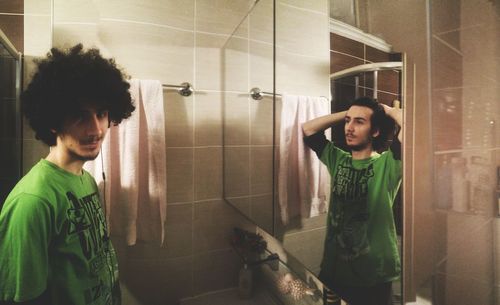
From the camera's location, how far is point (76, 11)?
1.02 metres

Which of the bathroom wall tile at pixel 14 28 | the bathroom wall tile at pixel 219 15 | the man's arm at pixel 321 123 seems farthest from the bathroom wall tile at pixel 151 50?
the man's arm at pixel 321 123

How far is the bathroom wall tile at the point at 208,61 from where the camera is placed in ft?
4.05

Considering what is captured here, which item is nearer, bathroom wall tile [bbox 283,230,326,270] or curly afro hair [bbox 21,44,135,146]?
bathroom wall tile [bbox 283,230,326,270]

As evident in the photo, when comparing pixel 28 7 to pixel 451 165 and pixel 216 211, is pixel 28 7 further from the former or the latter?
pixel 451 165

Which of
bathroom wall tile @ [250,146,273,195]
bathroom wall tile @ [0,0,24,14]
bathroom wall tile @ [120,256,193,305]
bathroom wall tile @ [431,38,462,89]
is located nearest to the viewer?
bathroom wall tile @ [431,38,462,89]

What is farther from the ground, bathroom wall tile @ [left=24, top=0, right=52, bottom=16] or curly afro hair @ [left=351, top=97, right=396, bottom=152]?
bathroom wall tile @ [left=24, top=0, right=52, bottom=16]

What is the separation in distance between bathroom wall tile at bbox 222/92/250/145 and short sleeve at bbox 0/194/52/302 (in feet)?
2.42

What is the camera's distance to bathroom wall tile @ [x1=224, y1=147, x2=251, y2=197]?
104 centimetres

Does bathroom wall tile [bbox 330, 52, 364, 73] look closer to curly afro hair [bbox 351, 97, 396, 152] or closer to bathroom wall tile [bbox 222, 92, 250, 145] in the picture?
curly afro hair [bbox 351, 97, 396, 152]

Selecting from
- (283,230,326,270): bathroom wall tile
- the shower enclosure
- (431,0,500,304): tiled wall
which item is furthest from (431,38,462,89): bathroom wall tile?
the shower enclosure

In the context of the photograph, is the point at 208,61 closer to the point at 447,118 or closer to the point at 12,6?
the point at 12,6

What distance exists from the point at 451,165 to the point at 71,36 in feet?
4.67

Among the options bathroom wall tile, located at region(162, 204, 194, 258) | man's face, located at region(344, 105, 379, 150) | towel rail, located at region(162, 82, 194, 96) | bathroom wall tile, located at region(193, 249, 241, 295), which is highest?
towel rail, located at region(162, 82, 194, 96)

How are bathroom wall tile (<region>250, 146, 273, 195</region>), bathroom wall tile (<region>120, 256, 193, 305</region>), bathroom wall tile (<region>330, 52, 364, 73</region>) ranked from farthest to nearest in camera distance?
bathroom wall tile (<region>120, 256, 193, 305</region>)
bathroom wall tile (<region>250, 146, 273, 195</region>)
bathroom wall tile (<region>330, 52, 364, 73</region>)
